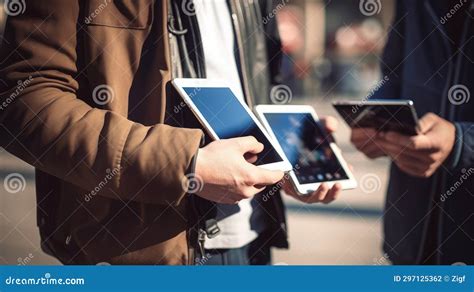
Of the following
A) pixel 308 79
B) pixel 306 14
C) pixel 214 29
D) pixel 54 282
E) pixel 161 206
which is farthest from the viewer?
pixel 308 79

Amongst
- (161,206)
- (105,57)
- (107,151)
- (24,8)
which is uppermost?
(24,8)

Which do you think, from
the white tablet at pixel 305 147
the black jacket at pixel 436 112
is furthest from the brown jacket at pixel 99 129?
the black jacket at pixel 436 112

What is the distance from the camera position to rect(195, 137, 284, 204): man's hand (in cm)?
189

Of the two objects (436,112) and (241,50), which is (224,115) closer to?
(241,50)

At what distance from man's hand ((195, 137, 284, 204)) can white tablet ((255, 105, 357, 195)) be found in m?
0.34

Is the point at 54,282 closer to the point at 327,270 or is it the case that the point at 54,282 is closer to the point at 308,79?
the point at 327,270

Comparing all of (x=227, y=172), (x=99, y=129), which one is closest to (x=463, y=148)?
(x=227, y=172)

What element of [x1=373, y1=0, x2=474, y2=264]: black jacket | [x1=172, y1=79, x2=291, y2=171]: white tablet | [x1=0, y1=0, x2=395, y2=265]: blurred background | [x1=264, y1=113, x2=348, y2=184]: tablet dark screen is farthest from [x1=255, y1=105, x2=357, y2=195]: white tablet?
[x1=373, y1=0, x2=474, y2=264]: black jacket

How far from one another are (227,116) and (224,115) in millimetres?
11

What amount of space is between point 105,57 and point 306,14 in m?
4.23

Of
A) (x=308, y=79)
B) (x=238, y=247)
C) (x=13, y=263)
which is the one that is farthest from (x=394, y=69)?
(x=308, y=79)

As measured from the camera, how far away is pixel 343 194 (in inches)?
248

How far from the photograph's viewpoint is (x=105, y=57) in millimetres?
1905

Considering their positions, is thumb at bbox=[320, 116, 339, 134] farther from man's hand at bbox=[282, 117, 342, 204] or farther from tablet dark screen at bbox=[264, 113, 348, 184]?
man's hand at bbox=[282, 117, 342, 204]
